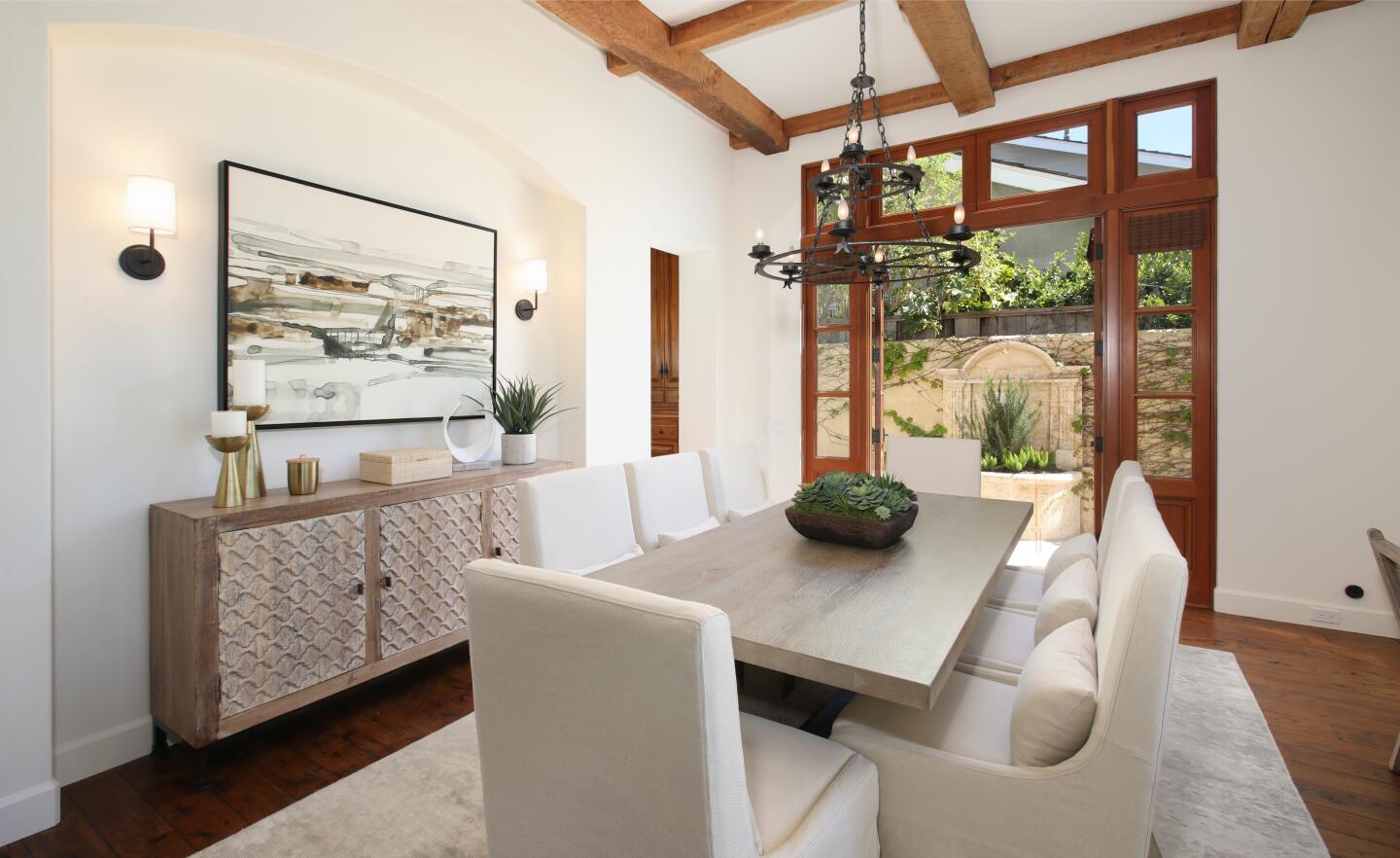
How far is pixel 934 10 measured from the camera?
309 cm

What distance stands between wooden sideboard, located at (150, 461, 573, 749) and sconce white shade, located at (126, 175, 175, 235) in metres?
0.91

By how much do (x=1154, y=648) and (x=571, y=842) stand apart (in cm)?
107

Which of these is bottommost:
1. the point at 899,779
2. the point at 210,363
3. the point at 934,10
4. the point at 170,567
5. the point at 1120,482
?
the point at 899,779

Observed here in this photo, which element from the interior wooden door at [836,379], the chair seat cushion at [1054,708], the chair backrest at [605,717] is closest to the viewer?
the chair backrest at [605,717]

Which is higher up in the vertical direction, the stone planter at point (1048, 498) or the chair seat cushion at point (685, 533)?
the chair seat cushion at point (685, 533)

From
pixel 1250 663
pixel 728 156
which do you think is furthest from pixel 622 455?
pixel 1250 663

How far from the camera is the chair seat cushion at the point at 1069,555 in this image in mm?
2094

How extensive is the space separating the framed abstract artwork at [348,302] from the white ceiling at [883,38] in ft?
5.52

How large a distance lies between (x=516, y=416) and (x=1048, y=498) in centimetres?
483

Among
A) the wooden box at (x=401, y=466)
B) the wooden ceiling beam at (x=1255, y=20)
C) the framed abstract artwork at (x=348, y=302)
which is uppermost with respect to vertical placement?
the wooden ceiling beam at (x=1255, y=20)

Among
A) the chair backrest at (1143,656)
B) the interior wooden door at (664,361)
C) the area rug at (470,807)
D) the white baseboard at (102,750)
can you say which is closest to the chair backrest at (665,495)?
the area rug at (470,807)

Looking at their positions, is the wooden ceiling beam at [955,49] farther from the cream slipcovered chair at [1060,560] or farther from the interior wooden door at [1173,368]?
the cream slipcovered chair at [1060,560]

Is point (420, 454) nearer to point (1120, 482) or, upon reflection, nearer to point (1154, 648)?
point (1154, 648)

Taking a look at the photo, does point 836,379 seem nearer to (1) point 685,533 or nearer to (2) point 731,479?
Answer: (2) point 731,479
